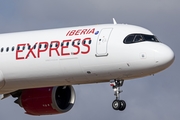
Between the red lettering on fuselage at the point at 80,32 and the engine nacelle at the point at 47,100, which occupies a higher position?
the red lettering on fuselage at the point at 80,32

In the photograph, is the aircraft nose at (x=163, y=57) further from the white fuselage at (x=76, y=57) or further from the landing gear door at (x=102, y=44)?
the landing gear door at (x=102, y=44)

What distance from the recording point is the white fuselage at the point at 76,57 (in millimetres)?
67688

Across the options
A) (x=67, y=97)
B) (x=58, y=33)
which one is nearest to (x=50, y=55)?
(x=58, y=33)

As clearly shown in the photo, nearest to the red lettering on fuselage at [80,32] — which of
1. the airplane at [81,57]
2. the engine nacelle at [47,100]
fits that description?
the airplane at [81,57]

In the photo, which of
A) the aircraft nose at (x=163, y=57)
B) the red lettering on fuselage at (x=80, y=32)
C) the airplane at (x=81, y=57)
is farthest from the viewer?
the red lettering on fuselage at (x=80, y=32)

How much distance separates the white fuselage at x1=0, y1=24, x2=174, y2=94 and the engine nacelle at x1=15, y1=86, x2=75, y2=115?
365 centimetres

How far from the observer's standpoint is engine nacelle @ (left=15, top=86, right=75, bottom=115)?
76000mm

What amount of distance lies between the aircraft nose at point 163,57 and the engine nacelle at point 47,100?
1095 centimetres

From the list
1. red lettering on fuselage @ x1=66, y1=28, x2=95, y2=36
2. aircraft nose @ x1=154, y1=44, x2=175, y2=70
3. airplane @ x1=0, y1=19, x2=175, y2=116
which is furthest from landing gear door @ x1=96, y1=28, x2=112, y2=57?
aircraft nose @ x1=154, y1=44, x2=175, y2=70

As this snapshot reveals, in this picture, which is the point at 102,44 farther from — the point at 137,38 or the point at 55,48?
the point at 55,48

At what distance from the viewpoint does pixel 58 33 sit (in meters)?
70.9

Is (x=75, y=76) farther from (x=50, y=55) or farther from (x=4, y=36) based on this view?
(x=4, y=36)

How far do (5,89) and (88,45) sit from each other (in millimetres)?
7776

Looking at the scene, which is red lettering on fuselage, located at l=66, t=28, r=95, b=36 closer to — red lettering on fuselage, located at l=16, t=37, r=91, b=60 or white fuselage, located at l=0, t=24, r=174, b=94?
white fuselage, located at l=0, t=24, r=174, b=94
